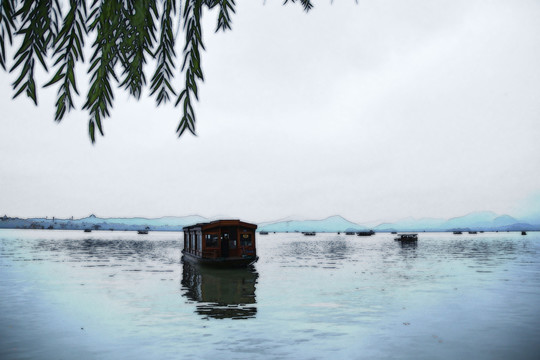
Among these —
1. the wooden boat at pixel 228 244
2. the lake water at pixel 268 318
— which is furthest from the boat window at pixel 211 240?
the lake water at pixel 268 318

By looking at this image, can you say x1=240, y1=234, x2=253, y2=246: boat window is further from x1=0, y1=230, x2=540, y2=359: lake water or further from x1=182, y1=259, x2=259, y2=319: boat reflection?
x1=0, y1=230, x2=540, y2=359: lake water

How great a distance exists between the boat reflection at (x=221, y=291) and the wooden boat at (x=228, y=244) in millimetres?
1036

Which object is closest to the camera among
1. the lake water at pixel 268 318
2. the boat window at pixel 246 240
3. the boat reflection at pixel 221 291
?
the lake water at pixel 268 318

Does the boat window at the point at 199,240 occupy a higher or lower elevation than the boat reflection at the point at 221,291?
higher

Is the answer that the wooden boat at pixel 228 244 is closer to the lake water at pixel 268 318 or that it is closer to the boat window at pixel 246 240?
the boat window at pixel 246 240

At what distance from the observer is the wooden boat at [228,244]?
2952 centimetres

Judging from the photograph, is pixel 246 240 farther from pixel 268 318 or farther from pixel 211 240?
pixel 268 318

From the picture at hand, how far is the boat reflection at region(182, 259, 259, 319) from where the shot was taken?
16.1m

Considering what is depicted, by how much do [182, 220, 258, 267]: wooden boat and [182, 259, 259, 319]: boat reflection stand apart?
1036 mm

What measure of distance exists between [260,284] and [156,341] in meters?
13.0

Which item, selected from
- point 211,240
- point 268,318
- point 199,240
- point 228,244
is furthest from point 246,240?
point 268,318

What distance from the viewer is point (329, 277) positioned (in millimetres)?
28141

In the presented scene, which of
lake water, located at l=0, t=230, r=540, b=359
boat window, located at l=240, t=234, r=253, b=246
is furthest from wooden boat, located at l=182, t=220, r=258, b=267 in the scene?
lake water, located at l=0, t=230, r=540, b=359

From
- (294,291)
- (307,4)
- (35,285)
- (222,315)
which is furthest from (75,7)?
(35,285)
